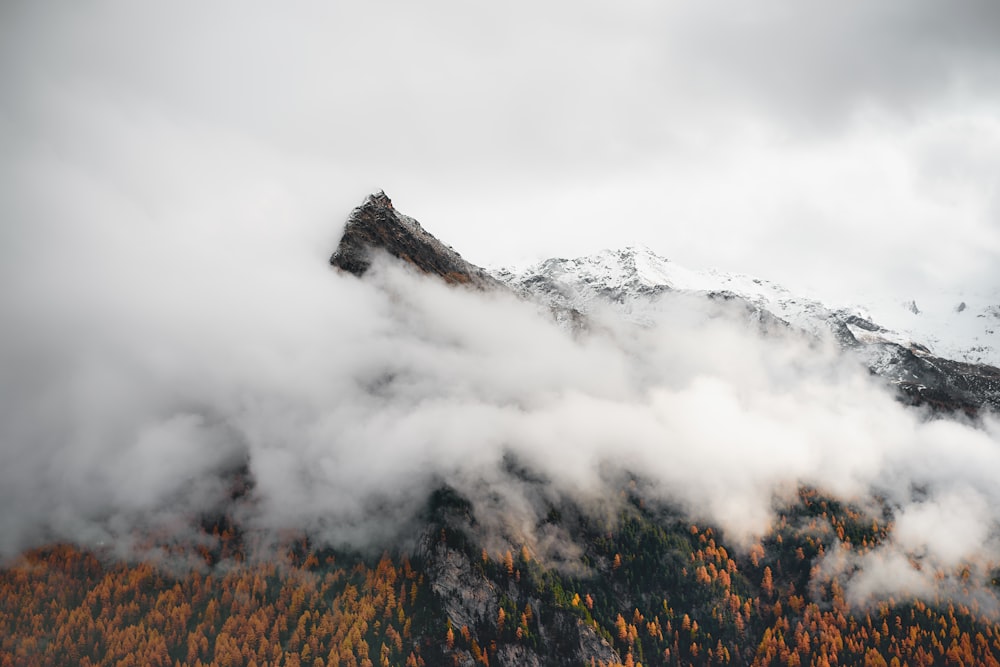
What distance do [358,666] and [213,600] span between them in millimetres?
58675

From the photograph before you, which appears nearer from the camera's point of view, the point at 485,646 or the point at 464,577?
the point at 485,646

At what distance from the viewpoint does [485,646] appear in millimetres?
180125

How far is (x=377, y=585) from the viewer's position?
193 m

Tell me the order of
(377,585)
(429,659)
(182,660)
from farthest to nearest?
(377,585)
(429,659)
(182,660)

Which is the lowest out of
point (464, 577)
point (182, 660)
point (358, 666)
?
point (182, 660)

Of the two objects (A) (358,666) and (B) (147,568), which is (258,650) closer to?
(A) (358,666)

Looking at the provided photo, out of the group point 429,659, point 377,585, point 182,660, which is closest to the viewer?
point 182,660

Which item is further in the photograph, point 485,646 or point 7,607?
point 485,646

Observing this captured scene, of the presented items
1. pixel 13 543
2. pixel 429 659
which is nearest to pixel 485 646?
pixel 429 659

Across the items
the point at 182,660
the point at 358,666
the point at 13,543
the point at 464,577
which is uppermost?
the point at 464,577

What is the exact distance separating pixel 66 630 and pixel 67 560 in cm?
4333

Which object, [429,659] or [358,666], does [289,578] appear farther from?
[429,659]

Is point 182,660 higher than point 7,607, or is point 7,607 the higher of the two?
point 182,660

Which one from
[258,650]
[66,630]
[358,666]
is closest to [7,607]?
[66,630]
